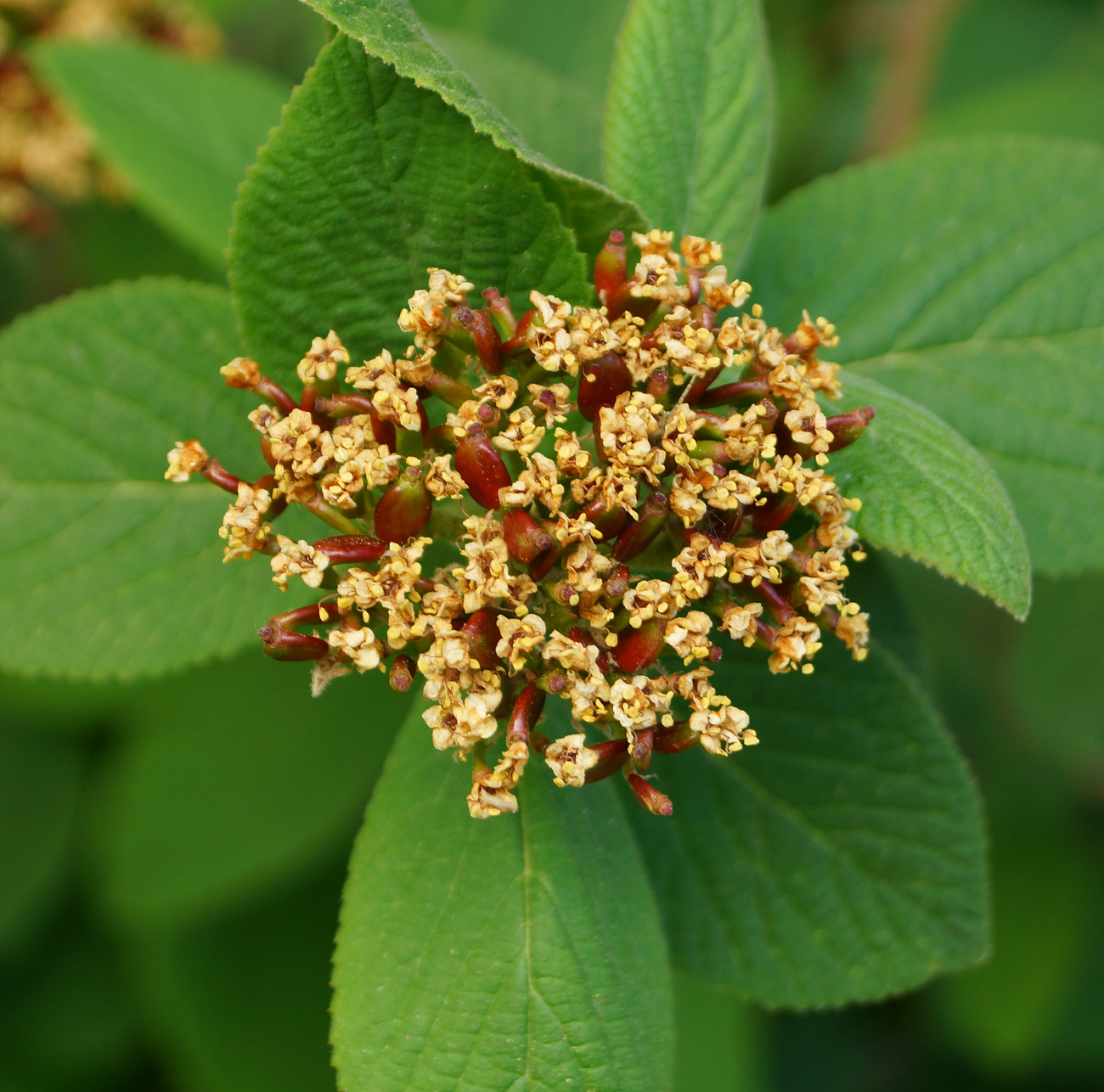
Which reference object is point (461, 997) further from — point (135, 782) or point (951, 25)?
point (951, 25)

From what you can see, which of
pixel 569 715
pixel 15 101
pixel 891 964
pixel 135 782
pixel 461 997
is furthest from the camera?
pixel 135 782

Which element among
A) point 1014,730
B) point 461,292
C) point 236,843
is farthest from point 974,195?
point 236,843

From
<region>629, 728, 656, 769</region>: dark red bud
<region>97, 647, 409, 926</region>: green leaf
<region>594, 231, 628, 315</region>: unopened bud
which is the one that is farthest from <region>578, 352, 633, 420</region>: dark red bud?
<region>97, 647, 409, 926</region>: green leaf

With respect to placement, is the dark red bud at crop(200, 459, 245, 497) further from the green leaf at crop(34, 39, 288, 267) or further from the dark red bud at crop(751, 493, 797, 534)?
the green leaf at crop(34, 39, 288, 267)

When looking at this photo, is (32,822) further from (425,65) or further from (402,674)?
(425,65)

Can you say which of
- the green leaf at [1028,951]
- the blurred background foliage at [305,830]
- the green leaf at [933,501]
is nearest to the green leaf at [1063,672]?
the blurred background foliage at [305,830]

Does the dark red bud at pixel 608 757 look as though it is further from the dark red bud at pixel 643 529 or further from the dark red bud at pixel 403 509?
the dark red bud at pixel 403 509
